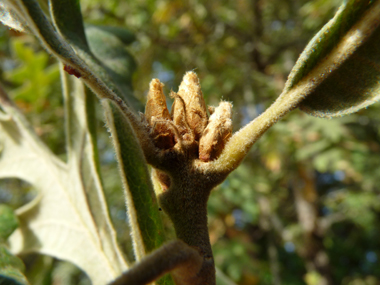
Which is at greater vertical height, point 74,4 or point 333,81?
point 74,4

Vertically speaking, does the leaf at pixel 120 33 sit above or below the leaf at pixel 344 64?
above

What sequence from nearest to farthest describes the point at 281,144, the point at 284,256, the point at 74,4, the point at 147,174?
the point at 147,174, the point at 74,4, the point at 281,144, the point at 284,256

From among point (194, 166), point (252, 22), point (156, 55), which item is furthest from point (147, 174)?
point (252, 22)

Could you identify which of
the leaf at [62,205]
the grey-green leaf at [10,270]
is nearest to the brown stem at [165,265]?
the grey-green leaf at [10,270]

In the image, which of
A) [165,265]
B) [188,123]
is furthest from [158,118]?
[165,265]

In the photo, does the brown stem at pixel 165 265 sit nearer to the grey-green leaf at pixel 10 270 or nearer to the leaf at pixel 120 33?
the grey-green leaf at pixel 10 270

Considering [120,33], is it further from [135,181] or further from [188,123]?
[135,181]

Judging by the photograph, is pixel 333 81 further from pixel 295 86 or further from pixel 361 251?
pixel 361 251
